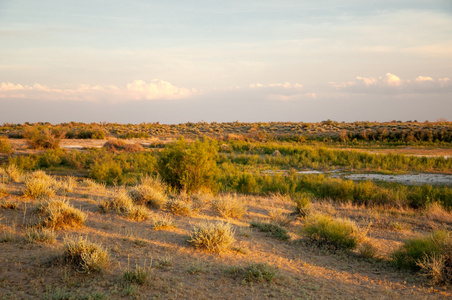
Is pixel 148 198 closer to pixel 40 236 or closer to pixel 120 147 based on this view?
→ pixel 40 236

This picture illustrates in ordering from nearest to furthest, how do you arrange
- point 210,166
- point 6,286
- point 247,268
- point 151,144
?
1. point 6,286
2. point 247,268
3. point 210,166
4. point 151,144

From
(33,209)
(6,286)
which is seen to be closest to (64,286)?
(6,286)

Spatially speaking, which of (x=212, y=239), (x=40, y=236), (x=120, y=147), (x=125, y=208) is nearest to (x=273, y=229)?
(x=212, y=239)

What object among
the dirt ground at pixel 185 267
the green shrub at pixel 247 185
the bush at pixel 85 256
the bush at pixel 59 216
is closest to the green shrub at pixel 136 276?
the dirt ground at pixel 185 267

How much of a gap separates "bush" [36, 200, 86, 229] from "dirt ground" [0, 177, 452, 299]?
21 centimetres

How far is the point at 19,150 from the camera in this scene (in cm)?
2820

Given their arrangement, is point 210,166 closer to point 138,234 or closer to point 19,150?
point 138,234

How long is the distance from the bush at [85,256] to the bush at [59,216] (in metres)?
1.80

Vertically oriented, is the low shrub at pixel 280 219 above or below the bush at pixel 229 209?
below

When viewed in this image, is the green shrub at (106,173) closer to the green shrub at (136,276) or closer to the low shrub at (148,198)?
the low shrub at (148,198)

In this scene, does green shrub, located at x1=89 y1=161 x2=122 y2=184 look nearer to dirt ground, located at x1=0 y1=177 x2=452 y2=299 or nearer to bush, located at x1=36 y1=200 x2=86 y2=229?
dirt ground, located at x1=0 y1=177 x2=452 y2=299

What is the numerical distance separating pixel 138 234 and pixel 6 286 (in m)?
2.98

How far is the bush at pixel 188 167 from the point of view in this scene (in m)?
13.5

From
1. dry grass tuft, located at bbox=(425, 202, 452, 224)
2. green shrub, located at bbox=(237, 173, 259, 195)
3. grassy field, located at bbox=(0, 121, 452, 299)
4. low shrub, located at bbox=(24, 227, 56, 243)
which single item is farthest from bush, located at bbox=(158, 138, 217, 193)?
dry grass tuft, located at bbox=(425, 202, 452, 224)
